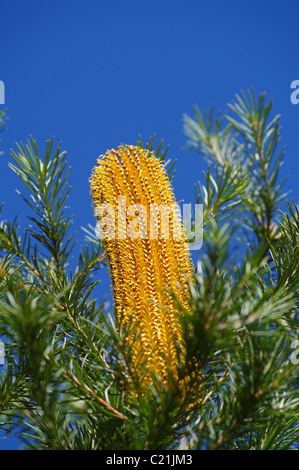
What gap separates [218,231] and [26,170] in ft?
1.35

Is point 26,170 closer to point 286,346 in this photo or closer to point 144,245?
point 144,245

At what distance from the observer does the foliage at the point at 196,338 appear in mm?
422

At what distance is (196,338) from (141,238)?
0.25m

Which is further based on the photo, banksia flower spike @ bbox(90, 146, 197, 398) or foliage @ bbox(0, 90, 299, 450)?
banksia flower spike @ bbox(90, 146, 197, 398)

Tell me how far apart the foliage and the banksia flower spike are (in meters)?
0.04

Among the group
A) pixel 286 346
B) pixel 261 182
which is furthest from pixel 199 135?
pixel 286 346

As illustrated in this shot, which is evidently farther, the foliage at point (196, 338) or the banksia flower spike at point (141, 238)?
the banksia flower spike at point (141, 238)

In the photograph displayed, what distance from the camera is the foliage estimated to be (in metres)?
0.42
